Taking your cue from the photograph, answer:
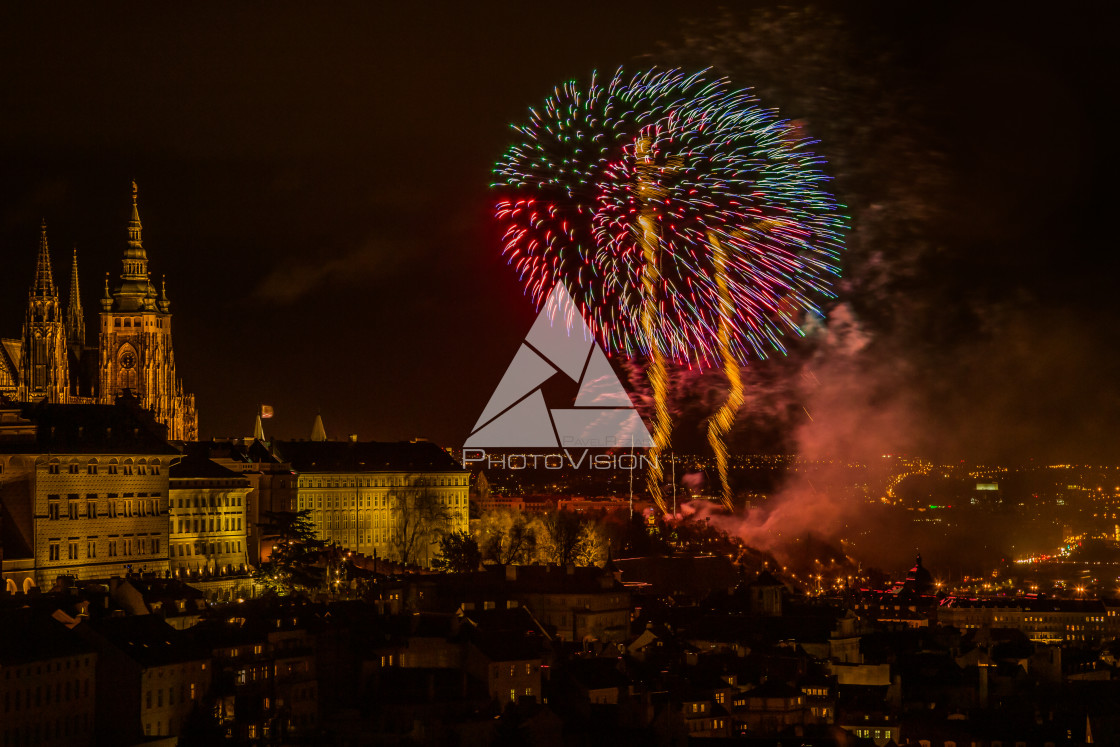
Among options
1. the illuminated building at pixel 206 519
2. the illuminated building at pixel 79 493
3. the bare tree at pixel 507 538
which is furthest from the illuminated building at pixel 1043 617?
the illuminated building at pixel 79 493

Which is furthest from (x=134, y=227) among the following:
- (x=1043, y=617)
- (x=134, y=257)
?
(x=1043, y=617)

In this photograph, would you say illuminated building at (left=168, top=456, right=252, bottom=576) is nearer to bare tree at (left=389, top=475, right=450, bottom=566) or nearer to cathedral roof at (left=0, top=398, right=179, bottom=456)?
cathedral roof at (left=0, top=398, right=179, bottom=456)

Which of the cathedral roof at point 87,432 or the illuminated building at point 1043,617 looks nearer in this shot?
the cathedral roof at point 87,432

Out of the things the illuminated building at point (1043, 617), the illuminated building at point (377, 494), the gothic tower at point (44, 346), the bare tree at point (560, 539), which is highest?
the gothic tower at point (44, 346)

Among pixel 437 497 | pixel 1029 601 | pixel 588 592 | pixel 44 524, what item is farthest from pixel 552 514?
pixel 44 524

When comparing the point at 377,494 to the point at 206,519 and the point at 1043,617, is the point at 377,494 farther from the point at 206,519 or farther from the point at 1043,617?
the point at 1043,617

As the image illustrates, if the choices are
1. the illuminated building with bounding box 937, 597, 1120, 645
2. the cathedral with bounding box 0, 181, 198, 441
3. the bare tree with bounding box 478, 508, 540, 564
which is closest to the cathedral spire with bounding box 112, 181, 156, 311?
the cathedral with bounding box 0, 181, 198, 441

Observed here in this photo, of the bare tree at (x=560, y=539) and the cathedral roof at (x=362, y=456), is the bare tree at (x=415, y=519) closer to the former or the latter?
the cathedral roof at (x=362, y=456)
